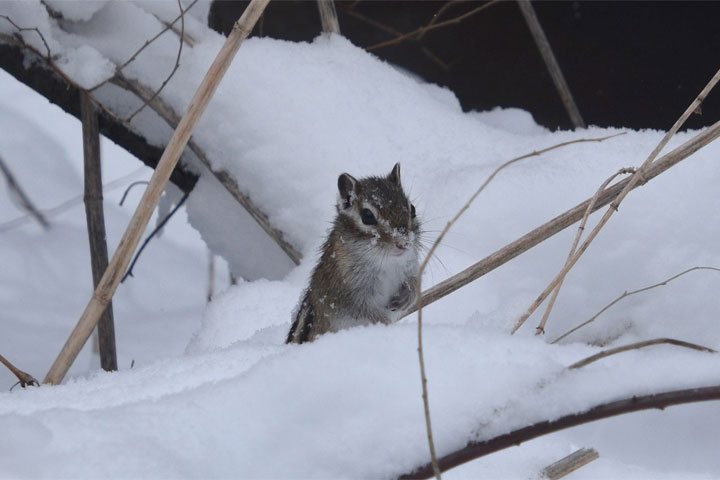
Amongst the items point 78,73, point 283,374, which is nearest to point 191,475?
point 283,374

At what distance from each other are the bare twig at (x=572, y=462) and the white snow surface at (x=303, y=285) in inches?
1.8

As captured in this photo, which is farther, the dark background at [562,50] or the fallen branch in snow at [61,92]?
the dark background at [562,50]

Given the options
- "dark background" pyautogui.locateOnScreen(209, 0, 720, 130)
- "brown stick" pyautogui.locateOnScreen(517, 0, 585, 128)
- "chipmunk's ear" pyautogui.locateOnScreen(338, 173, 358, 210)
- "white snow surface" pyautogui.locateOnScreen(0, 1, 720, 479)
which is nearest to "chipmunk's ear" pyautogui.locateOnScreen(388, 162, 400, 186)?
"chipmunk's ear" pyautogui.locateOnScreen(338, 173, 358, 210)

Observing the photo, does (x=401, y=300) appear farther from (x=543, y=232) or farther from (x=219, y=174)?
(x=219, y=174)

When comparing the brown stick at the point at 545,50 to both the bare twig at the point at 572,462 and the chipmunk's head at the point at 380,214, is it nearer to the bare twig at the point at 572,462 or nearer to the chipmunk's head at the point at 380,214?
the chipmunk's head at the point at 380,214

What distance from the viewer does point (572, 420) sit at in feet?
3.71

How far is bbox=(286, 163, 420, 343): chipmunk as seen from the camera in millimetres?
2232

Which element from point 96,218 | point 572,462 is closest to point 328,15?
point 96,218

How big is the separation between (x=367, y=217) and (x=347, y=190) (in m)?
0.12

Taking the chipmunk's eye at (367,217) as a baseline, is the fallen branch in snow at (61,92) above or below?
above

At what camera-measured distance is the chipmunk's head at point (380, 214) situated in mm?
2217

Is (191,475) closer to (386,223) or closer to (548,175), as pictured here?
(386,223)

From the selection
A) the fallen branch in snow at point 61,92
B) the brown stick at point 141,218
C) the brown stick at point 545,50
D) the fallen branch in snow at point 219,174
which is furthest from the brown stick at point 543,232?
the brown stick at point 545,50

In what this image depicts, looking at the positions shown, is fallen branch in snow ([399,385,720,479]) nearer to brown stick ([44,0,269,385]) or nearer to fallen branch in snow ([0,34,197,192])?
brown stick ([44,0,269,385])
